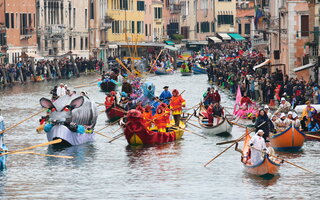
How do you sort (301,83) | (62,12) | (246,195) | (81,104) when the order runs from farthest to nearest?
(62,12) < (301,83) < (81,104) < (246,195)

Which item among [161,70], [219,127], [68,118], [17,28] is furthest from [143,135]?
[161,70]

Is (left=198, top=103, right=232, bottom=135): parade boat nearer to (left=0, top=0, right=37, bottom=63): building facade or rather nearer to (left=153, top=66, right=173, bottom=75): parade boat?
(left=0, top=0, right=37, bottom=63): building facade

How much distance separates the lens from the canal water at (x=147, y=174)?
3853 centimetres

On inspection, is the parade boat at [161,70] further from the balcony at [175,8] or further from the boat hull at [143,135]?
the boat hull at [143,135]

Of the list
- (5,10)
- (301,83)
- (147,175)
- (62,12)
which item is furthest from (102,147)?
(62,12)

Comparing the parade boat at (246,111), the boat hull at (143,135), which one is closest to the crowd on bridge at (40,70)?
the parade boat at (246,111)

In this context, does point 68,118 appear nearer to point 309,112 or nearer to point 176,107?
point 176,107

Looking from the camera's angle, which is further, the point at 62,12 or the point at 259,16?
the point at 62,12

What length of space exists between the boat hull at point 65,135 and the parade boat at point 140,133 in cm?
223

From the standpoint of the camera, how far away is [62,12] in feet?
418

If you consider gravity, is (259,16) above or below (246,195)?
above

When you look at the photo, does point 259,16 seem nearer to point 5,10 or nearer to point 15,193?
point 5,10

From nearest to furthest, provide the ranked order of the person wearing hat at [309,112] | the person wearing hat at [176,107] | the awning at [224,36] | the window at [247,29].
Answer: the person wearing hat at [309,112], the person wearing hat at [176,107], the awning at [224,36], the window at [247,29]

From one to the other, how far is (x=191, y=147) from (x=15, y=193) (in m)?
13.4
